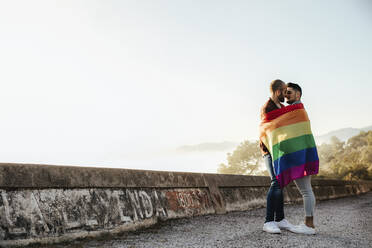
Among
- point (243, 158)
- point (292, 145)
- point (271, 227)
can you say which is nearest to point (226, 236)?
point (271, 227)

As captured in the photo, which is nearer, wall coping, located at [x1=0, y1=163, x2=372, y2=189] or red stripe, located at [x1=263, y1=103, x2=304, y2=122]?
wall coping, located at [x1=0, y1=163, x2=372, y2=189]

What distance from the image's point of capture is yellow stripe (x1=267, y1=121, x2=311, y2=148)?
3.79 m

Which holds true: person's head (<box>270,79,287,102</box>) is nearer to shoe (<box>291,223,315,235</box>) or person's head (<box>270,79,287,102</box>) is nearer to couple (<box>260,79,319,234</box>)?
couple (<box>260,79,319,234</box>)

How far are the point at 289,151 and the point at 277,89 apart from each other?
0.76m

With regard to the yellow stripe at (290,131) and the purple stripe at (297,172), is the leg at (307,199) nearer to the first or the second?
the purple stripe at (297,172)

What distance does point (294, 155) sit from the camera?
3783 millimetres

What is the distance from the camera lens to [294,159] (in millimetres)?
3771

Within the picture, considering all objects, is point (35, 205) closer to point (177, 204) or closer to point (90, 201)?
point (90, 201)

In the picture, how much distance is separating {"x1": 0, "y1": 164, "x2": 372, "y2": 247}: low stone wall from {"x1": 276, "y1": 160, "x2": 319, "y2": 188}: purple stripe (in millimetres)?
1458

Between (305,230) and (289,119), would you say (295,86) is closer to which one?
(289,119)

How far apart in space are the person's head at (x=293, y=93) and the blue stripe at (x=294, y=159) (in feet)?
2.06

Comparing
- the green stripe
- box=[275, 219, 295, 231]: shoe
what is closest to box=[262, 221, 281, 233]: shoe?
box=[275, 219, 295, 231]: shoe

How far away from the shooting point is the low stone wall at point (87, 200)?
266 cm

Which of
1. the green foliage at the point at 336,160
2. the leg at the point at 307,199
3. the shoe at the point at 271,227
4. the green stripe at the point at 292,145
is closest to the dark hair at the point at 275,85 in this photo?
the green stripe at the point at 292,145
